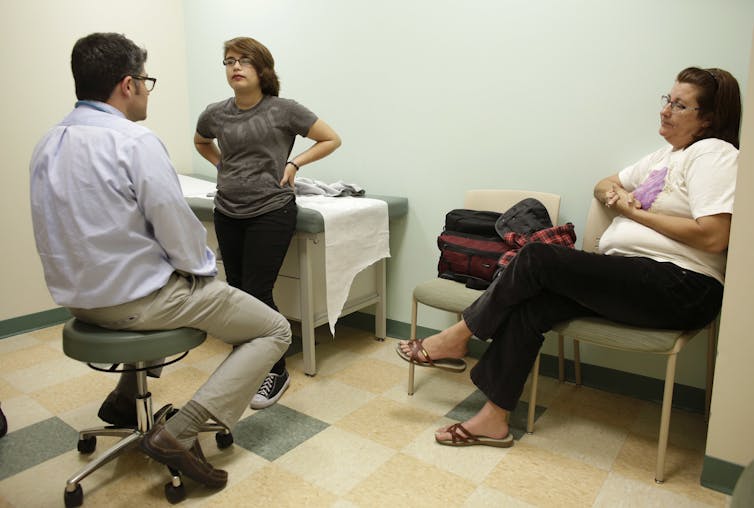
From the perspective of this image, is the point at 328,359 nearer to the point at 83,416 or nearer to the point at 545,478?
the point at 83,416

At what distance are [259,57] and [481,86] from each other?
0.94 metres

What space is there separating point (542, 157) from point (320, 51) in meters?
1.29

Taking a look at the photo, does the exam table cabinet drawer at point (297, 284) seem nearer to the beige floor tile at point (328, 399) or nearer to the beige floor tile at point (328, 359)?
the beige floor tile at point (328, 359)

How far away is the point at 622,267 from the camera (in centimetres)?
172

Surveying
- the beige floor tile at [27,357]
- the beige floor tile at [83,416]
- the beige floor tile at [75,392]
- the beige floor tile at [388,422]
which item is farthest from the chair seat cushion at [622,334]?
the beige floor tile at [27,357]

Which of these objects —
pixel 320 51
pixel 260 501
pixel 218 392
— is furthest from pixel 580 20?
pixel 260 501

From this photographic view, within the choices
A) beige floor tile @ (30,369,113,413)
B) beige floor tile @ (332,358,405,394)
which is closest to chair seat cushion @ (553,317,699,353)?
beige floor tile @ (332,358,405,394)

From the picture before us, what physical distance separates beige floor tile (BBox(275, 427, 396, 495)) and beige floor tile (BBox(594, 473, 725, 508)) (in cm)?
65

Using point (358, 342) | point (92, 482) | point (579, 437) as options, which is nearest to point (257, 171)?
point (358, 342)

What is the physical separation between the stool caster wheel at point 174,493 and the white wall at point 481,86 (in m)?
1.48

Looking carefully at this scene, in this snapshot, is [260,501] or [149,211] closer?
[149,211]

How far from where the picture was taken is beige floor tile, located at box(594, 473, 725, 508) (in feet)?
5.20

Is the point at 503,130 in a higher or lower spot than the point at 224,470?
higher

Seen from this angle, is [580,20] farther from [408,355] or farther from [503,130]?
[408,355]
